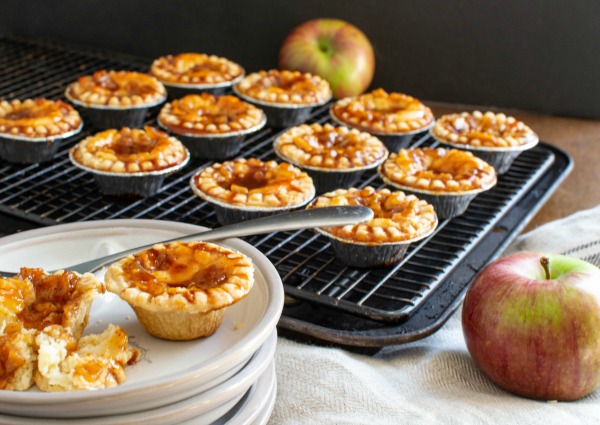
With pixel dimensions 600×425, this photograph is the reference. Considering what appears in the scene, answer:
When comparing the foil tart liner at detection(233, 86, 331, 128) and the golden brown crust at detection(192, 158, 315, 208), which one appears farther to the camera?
the foil tart liner at detection(233, 86, 331, 128)


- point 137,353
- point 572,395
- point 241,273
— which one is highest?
point 241,273

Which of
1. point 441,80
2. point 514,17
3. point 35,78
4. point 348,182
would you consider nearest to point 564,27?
point 514,17

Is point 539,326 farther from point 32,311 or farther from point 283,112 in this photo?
point 283,112

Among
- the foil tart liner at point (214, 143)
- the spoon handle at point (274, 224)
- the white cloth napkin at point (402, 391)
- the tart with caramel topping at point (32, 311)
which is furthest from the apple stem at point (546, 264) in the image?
the foil tart liner at point (214, 143)

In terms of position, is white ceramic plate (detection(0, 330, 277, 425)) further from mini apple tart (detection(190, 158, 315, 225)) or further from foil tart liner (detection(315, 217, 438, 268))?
mini apple tart (detection(190, 158, 315, 225))

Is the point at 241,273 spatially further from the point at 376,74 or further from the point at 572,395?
the point at 376,74

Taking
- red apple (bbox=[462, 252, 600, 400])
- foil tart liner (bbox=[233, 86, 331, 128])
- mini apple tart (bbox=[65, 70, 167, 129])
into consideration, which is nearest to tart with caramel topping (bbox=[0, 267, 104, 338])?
red apple (bbox=[462, 252, 600, 400])

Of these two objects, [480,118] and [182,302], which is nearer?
[182,302]
